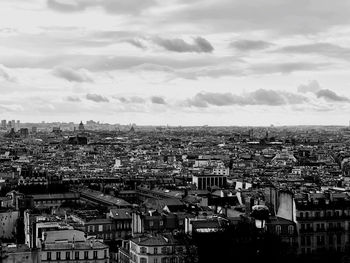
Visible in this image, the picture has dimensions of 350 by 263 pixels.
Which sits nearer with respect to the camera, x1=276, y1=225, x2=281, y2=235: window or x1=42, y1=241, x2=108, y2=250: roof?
x1=42, y1=241, x2=108, y2=250: roof

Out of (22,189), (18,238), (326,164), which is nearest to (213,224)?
(18,238)

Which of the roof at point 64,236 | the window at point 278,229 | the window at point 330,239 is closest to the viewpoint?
the roof at point 64,236

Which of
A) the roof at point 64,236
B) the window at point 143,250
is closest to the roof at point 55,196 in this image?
the roof at point 64,236

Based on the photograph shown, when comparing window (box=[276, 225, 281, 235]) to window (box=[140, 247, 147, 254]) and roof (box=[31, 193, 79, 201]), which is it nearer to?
window (box=[140, 247, 147, 254])

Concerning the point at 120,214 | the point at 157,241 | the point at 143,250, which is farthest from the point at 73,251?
the point at 120,214

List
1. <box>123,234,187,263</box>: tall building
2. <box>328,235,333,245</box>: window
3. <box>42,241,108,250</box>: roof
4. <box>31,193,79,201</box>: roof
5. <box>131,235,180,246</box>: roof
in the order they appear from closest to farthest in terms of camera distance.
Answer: <box>42,241,108,250</box>: roof → <box>123,234,187,263</box>: tall building → <box>131,235,180,246</box>: roof → <box>328,235,333,245</box>: window → <box>31,193,79,201</box>: roof

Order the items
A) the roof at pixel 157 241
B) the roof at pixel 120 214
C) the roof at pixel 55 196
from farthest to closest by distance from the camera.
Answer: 1. the roof at pixel 55 196
2. the roof at pixel 120 214
3. the roof at pixel 157 241

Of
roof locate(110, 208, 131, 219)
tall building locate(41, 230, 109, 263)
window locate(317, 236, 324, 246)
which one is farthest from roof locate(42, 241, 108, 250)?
roof locate(110, 208, 131, 219)

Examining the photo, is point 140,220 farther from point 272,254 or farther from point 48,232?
point 272,254

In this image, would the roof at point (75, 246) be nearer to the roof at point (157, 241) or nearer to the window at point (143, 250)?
the window at point (143, 250)

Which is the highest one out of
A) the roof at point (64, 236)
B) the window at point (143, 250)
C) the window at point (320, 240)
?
the roof at point (64, 236)

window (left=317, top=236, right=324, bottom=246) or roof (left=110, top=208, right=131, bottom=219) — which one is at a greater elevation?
roof (left=110, top=208, right=131, bottom=219)
